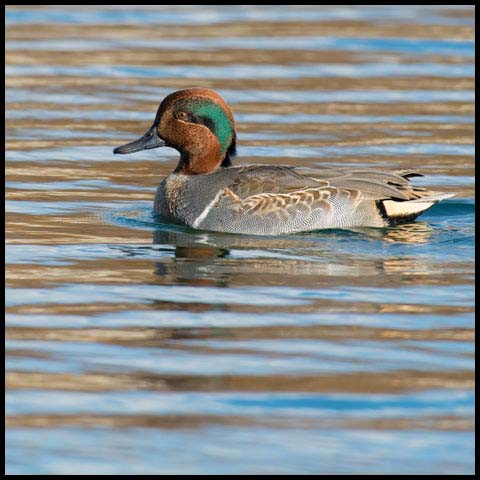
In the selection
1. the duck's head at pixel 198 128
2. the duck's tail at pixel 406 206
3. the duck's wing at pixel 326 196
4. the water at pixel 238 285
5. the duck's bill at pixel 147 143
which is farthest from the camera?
the duck's bill at pixel 147 143

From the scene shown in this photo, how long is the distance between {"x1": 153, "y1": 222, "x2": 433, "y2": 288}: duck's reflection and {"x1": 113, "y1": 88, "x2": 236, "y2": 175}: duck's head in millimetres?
635

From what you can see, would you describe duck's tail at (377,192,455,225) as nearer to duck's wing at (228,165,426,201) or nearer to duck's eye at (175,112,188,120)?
duck's wing at (228,165,426,201)

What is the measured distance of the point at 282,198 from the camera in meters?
10.9

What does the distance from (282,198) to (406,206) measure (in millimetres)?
887

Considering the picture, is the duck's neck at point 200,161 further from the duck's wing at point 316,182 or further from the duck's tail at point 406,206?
the duck's tail at point 406,206

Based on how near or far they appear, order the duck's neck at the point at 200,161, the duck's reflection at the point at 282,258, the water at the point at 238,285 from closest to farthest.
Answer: the water at the point at 238,285
the duck's reflection at the point at 282,258
the duck's neck at the point at 200,161

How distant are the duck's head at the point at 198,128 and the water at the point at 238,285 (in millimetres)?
544

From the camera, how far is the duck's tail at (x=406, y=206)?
1103 centimetres

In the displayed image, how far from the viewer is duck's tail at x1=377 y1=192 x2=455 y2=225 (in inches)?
434

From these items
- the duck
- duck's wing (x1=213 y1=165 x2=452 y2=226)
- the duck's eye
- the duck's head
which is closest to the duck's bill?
the duck's head

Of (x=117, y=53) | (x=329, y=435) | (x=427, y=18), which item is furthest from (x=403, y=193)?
(x=427, y=18)

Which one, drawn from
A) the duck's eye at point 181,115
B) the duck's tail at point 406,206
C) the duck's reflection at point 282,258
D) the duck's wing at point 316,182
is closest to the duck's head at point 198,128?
the duck's eye at point 181,115

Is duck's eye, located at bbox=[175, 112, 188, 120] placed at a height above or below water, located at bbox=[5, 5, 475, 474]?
above

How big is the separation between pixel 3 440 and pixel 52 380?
741 millimetres
